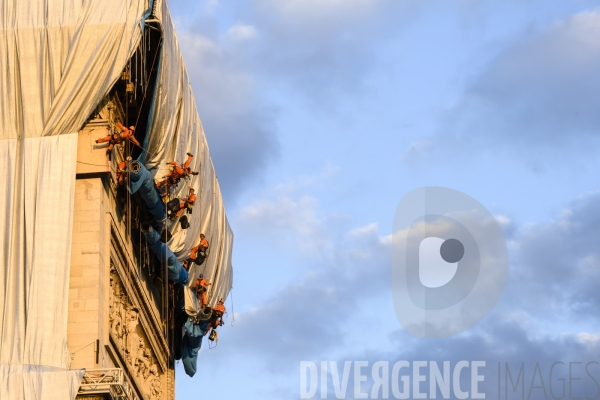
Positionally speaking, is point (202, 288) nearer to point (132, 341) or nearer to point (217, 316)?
point (217, 316)

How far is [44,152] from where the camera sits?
3472 centimetres

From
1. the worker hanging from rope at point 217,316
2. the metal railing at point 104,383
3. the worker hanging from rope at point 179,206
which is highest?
the worker hanging from rope at point 179,206

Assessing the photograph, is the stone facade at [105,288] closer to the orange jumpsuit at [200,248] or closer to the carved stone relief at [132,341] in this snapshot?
the carved stone relief at [132,341]

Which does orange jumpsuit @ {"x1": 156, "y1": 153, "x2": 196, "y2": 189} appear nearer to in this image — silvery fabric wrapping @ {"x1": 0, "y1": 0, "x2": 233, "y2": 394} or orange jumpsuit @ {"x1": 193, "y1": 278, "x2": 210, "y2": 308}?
silvery fabric wrapping @ {"x1": 0, "y1": 0, "x2": 233, "y2": 394}

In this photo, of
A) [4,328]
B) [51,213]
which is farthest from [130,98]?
[4,328]

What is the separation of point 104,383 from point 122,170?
6.38 metres

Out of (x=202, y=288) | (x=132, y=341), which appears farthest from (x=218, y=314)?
(x=132, y=341)

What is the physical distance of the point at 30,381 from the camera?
32.1 m

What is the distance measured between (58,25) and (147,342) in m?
11.1

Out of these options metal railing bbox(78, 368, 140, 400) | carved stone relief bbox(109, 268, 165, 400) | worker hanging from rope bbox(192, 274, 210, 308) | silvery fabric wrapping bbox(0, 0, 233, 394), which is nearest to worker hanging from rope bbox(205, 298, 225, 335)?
worker hanging from rope bbox(192, 274, 210, 308)

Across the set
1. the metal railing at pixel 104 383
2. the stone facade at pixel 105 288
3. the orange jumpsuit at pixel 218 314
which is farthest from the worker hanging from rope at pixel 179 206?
the metal railing at pixel 104 383

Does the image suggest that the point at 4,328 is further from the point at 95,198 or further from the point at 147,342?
the point at 147,342

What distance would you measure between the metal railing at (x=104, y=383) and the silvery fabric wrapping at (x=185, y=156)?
285 inches

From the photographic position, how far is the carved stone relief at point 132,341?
37241mm
